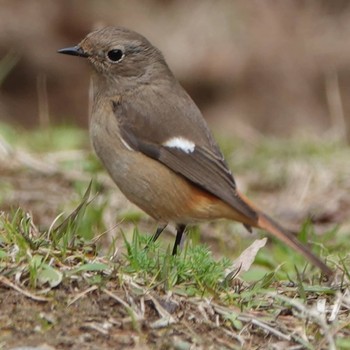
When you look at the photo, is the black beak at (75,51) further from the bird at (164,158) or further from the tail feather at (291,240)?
the tail feather at (291,240)

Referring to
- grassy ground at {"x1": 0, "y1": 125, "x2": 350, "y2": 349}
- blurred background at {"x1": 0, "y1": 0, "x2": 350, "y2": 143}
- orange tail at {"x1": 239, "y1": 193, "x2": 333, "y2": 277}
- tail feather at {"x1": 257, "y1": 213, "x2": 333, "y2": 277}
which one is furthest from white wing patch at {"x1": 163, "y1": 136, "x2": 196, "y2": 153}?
blurred background at {"x1": 0, "y1": 0, "x2": 350, "y2": 143}

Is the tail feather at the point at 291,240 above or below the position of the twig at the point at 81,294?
below

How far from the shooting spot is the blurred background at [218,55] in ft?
42.1

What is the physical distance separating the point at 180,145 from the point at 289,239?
103cm

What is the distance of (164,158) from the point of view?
6.02 m

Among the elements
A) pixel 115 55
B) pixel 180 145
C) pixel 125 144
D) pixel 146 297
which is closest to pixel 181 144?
pixel 180 145

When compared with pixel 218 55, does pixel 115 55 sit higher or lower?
higher

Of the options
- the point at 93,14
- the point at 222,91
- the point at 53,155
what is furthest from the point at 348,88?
the point at 53,155

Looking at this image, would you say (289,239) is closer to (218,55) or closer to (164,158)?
(164,158)

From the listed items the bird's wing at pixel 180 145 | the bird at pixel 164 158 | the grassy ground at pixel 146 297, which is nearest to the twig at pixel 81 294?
the grassy ground at pixel 146 297

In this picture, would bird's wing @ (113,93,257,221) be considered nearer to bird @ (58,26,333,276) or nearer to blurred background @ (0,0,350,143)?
bird @ (58,26,333,276)

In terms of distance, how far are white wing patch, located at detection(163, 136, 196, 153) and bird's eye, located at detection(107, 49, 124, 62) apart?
82 cm

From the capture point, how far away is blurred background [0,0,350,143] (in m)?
12.8

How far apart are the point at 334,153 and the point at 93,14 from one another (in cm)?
523
